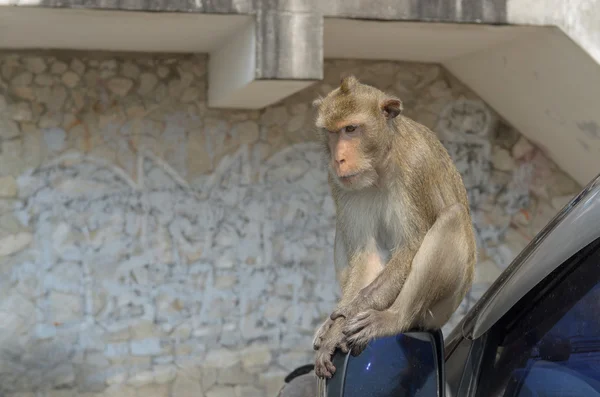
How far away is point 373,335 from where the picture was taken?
2904mm

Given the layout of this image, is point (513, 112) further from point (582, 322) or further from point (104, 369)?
point (582, 322)

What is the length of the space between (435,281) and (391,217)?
0.49 meters

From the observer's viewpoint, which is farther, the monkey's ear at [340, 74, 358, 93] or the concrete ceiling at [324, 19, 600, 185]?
the concrete ceiling at [324, 19, 600, 185]

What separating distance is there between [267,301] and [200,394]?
0.81 metres

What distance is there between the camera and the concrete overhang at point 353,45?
5137 millimetres

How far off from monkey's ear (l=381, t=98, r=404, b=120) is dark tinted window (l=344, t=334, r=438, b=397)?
1.53m

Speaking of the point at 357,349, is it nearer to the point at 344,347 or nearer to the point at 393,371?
the point at 344,347

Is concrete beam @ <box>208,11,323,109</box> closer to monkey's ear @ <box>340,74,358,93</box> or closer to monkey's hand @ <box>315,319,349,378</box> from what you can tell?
monkey's ear @ <box>340,74,358,93</box>

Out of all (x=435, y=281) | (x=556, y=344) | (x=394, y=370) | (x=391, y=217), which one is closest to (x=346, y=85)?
(x=391, y=217)

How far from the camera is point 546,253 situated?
5.83ft

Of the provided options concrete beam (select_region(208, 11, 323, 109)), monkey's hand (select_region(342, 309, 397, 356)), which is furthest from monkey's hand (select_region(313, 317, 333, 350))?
concrete beam (select_region(208, 11, 323, 109))

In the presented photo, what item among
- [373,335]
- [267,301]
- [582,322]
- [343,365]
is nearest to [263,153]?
[267,301]

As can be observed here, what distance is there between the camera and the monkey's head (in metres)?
3.49

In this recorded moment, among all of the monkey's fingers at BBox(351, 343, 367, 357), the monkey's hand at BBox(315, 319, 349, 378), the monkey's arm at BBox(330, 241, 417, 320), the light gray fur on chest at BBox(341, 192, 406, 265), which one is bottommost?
the monkey's hand at BBox(315, 319, 349, 378)
